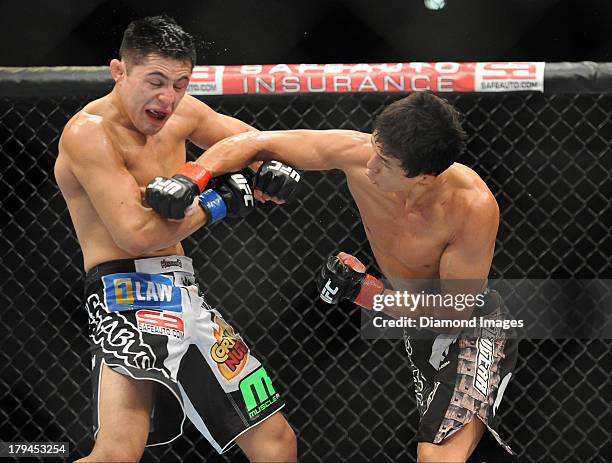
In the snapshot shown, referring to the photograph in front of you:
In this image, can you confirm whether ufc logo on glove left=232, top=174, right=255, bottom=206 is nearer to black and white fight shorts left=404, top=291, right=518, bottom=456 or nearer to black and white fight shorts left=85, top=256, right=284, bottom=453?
black and white fight shorts left=85, top=256, right=284, bottom=453

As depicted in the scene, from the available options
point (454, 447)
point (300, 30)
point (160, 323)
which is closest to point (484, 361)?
point (454, 447)

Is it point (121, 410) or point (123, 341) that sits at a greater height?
point (123, 341)

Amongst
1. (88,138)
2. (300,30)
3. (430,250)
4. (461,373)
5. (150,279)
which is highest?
(300,30)

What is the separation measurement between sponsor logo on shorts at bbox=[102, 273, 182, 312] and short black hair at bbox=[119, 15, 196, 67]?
0.44m

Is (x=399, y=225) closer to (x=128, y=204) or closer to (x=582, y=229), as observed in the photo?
(x=128, y=204)

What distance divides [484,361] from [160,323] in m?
0.71

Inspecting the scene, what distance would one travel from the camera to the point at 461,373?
78.6 inches

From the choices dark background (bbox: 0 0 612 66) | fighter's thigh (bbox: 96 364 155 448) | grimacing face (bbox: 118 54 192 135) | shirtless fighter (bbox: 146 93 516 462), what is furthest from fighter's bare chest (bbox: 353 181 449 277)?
dark background (bbox: 0 0 612 66)

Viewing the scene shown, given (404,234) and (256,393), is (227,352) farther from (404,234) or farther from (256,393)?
(404,234)

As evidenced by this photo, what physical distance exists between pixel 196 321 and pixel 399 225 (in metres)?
0.50

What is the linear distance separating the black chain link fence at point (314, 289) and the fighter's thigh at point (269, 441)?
30.7 inches

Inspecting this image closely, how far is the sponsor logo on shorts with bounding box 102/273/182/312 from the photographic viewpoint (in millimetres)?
1899

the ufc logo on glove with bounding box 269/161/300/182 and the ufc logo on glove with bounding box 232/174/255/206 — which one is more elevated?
the ufc logo on glove with bounding box 269/161/300/182

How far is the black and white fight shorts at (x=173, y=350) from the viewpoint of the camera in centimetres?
188
